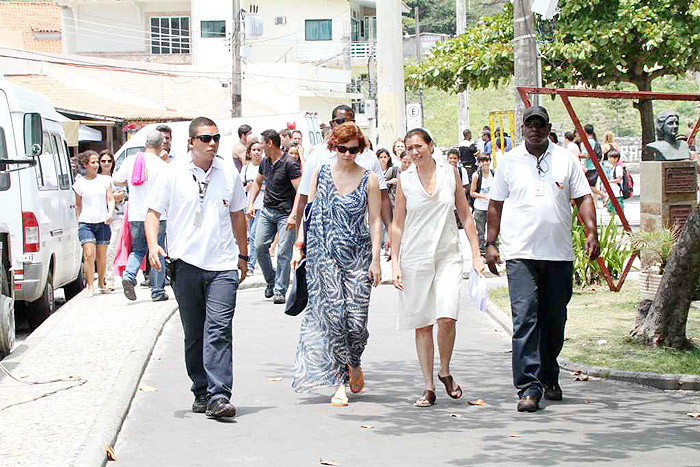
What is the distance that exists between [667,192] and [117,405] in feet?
28.4

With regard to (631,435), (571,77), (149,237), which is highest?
(571,77)

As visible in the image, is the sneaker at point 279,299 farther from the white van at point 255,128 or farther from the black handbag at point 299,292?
the white van at point 255,128

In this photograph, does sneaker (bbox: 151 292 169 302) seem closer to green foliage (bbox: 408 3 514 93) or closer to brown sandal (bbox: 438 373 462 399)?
brown sandal (bbox: 438 373 462 399)

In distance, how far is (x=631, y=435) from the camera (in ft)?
23.8

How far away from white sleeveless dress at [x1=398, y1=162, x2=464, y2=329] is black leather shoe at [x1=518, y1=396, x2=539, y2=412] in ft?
2.48

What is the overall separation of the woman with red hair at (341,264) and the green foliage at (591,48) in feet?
40.9

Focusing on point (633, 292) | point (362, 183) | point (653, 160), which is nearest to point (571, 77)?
point (653, 160)

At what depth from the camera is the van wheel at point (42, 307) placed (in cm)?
1324

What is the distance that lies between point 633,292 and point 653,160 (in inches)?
76.0

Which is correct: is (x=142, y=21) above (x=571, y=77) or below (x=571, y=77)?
above

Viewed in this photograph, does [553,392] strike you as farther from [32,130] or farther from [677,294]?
[32,130]

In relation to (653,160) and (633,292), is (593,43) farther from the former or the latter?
(633,292)

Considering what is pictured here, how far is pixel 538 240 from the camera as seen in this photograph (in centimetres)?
824

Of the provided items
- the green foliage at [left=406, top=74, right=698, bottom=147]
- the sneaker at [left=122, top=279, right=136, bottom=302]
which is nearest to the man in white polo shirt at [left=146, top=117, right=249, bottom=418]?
the sneaker at [left=122, top=279, right=136, bottom=302]
